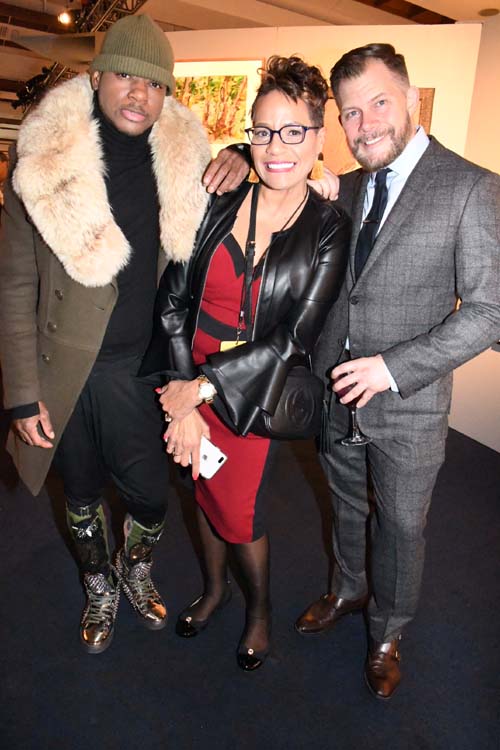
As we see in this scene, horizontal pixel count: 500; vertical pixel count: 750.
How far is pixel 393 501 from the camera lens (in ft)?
5.96

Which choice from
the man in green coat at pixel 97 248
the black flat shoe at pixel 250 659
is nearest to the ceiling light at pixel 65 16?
the man in green coat at pixel 97 248

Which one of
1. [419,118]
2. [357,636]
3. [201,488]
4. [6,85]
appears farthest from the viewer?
[6,85]

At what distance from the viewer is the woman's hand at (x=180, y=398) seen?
5.61ft

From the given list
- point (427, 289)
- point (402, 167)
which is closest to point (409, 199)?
point (402, 167)

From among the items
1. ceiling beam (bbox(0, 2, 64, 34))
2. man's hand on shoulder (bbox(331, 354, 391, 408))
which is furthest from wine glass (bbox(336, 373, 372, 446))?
ceiling beam (bbox(0, 2, 64, 34))

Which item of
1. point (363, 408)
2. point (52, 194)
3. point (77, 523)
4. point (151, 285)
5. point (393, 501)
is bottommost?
point (77, 523)

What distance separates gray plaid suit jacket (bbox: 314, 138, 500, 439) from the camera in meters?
1.51

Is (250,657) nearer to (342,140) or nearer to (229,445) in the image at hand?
(229,445)

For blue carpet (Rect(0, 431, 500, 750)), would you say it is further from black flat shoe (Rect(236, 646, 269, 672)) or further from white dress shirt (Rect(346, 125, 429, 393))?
white dress shirt (Rect(346, 125, 429, 393))

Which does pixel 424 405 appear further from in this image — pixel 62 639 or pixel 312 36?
pixel 312 36

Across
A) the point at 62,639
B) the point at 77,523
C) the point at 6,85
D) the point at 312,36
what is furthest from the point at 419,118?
the point at 6,85

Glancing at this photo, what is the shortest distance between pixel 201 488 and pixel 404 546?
716 mm

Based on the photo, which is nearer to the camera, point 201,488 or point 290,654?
point 201,488

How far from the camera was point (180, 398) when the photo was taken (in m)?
1.73
